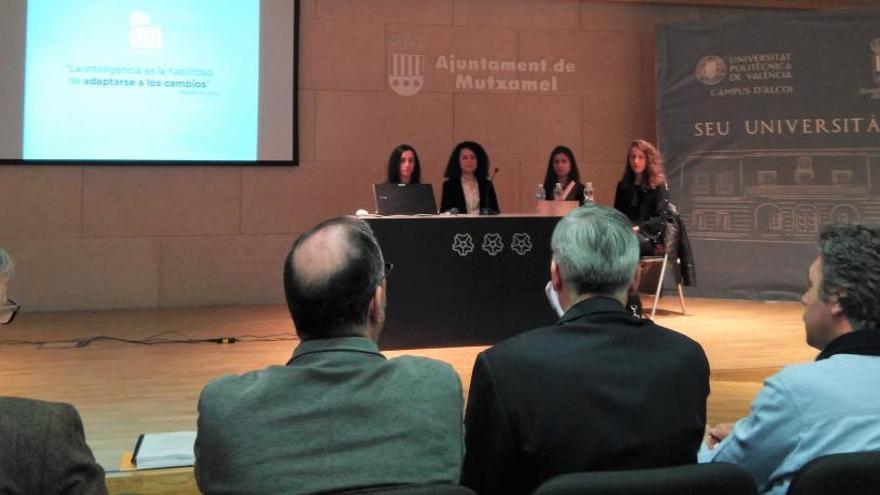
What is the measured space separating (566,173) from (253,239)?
2806 millimetres

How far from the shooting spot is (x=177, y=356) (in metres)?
4.77

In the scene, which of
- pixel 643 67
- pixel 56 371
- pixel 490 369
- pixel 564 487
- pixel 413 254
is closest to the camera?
pixel 564 487

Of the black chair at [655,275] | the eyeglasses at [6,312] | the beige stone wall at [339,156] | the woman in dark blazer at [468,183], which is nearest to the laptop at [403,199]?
the woman in dark blazer at [468,183]

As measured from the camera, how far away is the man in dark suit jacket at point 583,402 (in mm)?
1311

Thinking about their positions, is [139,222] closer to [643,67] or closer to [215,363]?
[215,363]

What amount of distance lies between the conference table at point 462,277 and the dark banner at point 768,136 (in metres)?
2.90

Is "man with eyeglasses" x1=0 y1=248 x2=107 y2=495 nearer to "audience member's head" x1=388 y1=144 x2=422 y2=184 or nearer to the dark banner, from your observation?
"audience member's head" x1=388 y1=144 x2=422 y2=184

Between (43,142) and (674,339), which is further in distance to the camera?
(43,142)

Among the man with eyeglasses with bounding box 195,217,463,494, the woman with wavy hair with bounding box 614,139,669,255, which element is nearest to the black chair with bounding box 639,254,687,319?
the woman with wavy hair with bounding box 614,139,669,255

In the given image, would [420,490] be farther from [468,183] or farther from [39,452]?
[468,183]

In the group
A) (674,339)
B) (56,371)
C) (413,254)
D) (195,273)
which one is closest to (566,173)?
(413,254)

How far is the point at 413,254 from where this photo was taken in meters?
4.69

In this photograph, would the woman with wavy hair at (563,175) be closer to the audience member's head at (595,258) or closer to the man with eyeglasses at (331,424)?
the audience member's head at (595,258)

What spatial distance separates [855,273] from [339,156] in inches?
238
